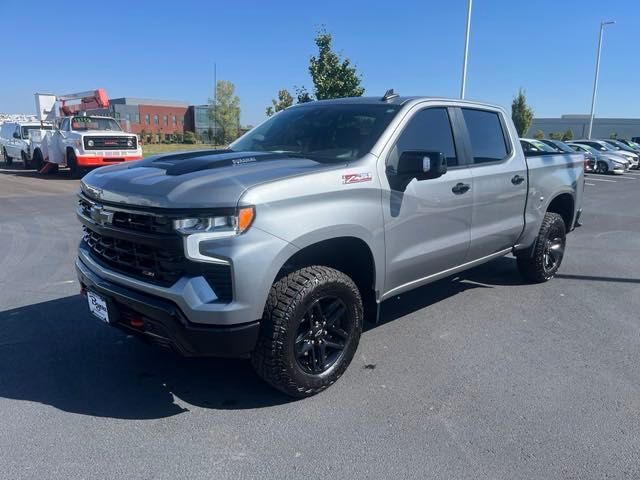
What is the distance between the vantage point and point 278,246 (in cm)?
293

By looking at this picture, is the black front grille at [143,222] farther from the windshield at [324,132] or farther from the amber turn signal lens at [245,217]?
the windshield at [324,132]

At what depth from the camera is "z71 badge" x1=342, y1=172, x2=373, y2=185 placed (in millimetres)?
3322

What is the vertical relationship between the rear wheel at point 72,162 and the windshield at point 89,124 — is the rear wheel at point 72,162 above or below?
below

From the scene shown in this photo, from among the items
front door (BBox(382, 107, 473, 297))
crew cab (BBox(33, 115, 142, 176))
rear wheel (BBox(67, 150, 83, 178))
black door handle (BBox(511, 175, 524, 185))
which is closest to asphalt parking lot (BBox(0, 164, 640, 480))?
front door (BBox(382, 107, 473, 297))

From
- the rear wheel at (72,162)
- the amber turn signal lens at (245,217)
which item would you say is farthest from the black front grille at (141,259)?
the rear wheel at (72,162)

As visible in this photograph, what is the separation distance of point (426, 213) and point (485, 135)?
55.4 inches

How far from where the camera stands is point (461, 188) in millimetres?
4277

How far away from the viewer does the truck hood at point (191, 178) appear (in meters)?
2.81

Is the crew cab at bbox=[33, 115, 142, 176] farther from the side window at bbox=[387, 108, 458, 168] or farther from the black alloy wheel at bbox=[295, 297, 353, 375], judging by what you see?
the black alloy wheel at bbox=[295, 297, 353, 375]

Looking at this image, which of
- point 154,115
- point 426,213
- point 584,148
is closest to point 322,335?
point 426,213

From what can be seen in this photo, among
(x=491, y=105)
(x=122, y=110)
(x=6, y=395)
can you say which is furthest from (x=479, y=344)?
(x=122, y=110)

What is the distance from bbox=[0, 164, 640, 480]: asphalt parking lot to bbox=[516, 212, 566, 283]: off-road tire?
463 mm

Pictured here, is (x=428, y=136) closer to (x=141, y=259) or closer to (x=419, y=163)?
(x=419, y=163)

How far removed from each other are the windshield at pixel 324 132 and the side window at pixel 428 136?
170 mm
